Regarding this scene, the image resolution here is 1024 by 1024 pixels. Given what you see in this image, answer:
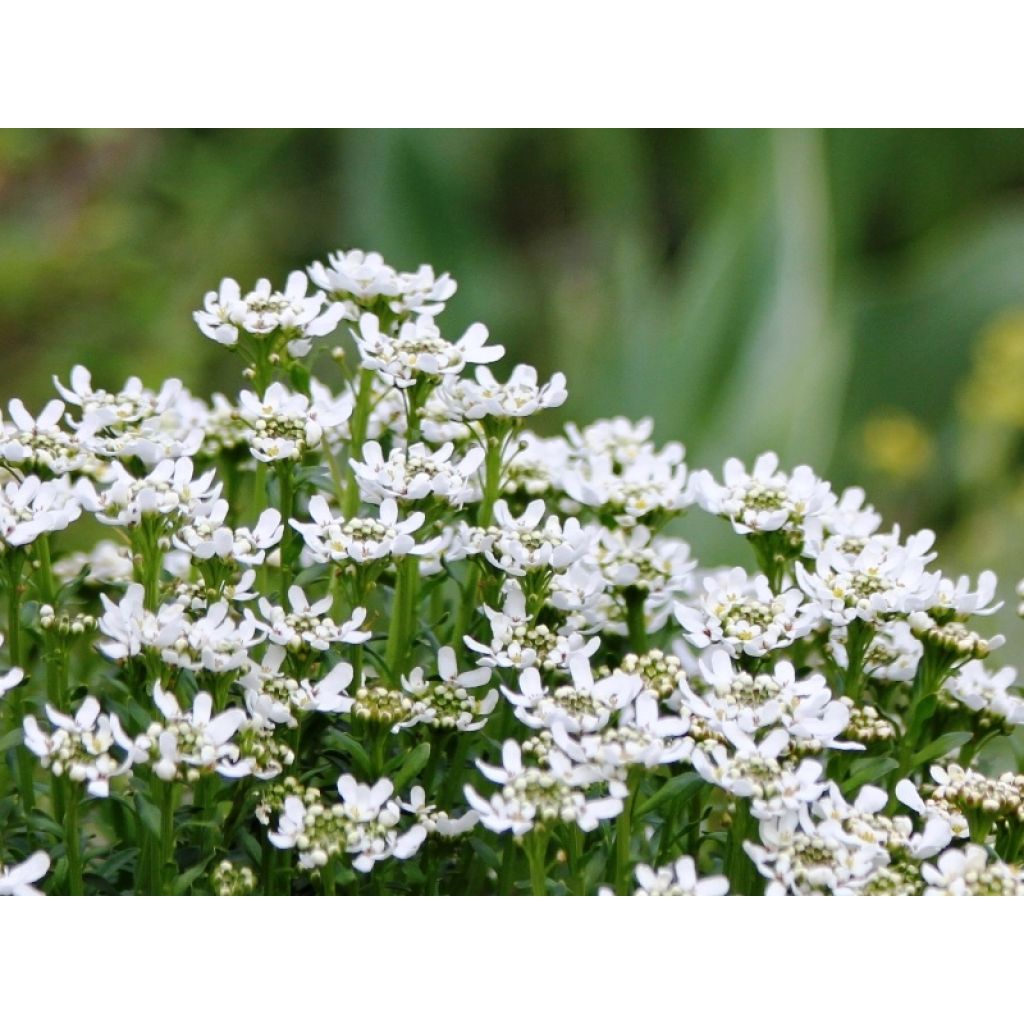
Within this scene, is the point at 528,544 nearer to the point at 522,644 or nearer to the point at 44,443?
the point at 522,644

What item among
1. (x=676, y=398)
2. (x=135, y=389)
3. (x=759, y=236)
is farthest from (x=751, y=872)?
(x=759, y=236)

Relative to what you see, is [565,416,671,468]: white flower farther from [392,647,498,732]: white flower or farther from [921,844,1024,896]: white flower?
[921,844,1024,896]: white flower

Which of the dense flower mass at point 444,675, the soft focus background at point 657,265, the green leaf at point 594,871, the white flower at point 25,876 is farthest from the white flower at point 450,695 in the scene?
the soft focus background at point 657,265

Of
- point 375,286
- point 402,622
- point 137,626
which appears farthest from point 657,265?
point 137,626

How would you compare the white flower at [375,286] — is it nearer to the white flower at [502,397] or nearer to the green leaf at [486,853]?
the white flower at [502,397]

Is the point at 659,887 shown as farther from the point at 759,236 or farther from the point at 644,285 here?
the point at 644,285
